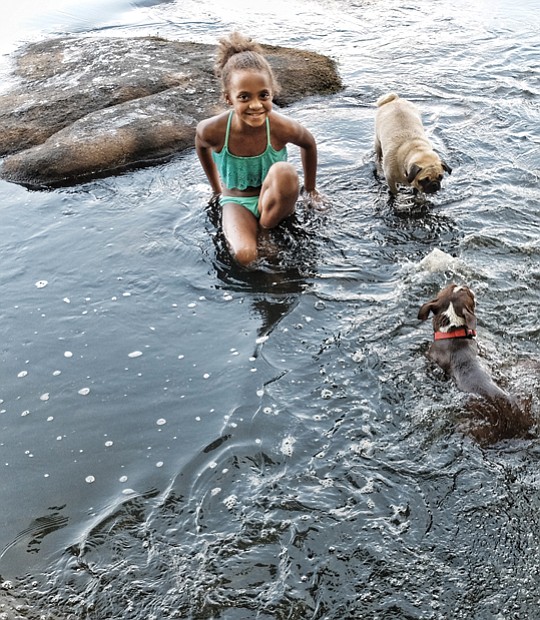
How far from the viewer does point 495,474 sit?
11.4ft

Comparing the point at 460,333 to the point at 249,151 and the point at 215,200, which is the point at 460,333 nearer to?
the point at 249,151

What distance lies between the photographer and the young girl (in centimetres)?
543

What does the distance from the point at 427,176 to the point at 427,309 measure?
198cm

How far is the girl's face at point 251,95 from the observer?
5.36 metres

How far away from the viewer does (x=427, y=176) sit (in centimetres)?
599

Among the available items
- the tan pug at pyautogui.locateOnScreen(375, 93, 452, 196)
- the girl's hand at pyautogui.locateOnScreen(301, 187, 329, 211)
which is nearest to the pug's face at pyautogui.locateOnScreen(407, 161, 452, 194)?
the tan pug at pyautogui.locateOnScreen(375, 93, 452, 196)

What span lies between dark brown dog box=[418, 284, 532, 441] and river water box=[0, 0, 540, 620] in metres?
0.10

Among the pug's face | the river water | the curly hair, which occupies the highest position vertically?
the curly hair

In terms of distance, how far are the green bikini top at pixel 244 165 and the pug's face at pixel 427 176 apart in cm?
114

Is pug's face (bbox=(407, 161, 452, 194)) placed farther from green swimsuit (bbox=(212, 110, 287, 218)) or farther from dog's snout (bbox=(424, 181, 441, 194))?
green swimsuit (bbox=(212, 110, 287, 218))

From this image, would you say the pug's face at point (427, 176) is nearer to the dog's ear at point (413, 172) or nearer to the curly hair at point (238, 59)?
the dog's ear at point (413, 172)

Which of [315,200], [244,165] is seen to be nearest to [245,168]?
[244,165]

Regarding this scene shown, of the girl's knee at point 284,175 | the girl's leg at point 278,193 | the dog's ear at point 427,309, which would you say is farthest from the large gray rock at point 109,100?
the dog's ear at point 427,309

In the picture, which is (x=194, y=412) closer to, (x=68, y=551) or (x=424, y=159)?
(x=68, y=551)
